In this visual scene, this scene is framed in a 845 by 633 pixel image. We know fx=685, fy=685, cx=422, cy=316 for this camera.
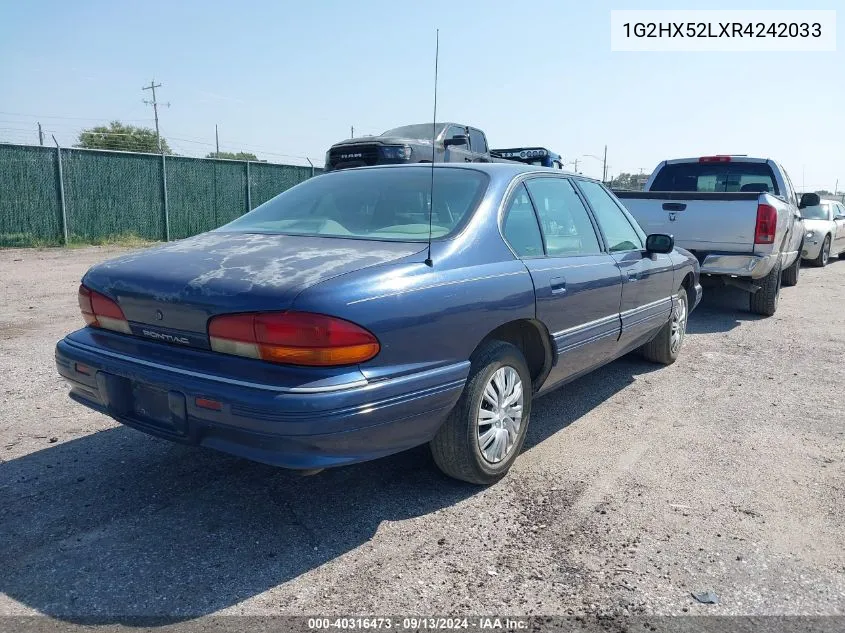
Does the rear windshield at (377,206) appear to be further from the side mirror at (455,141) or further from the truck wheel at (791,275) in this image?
the truck wheel at (791,275)

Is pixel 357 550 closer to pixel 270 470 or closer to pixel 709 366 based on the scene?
pixel 270 470

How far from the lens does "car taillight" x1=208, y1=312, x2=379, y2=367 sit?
2543 mm

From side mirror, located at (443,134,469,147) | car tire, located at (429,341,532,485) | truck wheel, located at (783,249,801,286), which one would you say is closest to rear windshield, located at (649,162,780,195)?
truck wheel, located at (783,249,801,286)

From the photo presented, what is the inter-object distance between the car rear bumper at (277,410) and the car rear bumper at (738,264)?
548 cm

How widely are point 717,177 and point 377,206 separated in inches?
283

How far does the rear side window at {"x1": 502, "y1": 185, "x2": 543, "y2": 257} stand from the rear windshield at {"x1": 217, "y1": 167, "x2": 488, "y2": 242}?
8.0 inches

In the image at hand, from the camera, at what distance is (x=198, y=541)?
2.86 m

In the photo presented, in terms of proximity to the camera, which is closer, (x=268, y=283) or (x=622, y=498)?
(x=268, y=283)

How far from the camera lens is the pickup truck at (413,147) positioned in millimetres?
11281

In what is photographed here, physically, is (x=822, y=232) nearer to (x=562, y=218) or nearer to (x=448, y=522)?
(x=562, y=218)

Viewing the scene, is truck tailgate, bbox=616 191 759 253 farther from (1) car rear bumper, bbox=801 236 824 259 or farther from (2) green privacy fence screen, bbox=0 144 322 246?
(2) green privacy fence screen, bbox=0 144 322 246

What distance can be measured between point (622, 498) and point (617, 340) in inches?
53.6

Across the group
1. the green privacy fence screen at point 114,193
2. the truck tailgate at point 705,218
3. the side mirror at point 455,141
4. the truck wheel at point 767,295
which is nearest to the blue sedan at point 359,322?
the truck tailgate at point 705,218

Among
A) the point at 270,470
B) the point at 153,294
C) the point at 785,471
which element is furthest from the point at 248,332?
the point at 785,471
